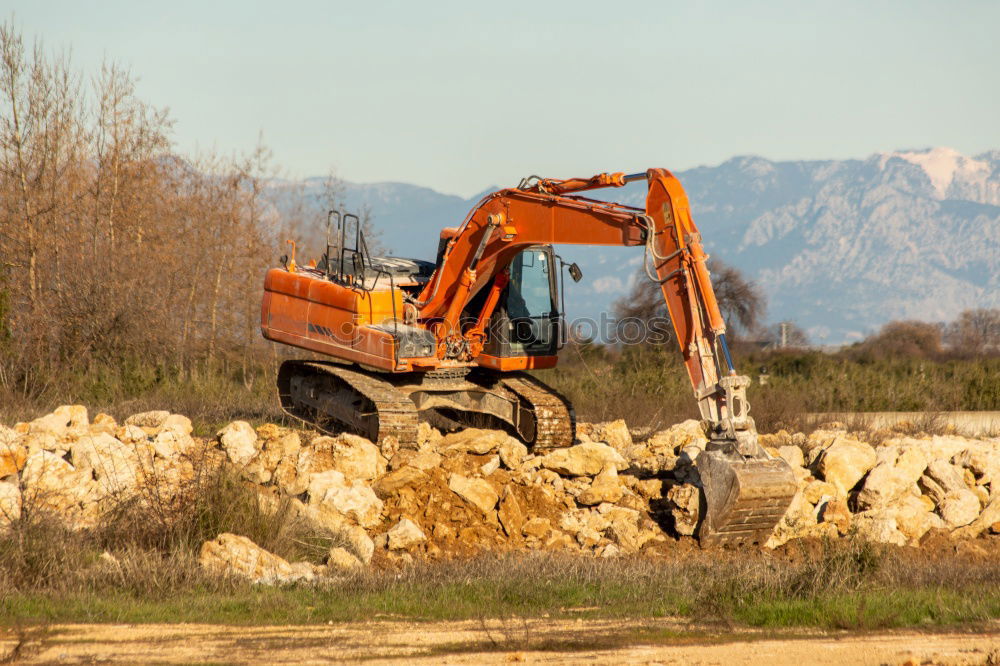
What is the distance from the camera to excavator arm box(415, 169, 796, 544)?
10258 millimetres

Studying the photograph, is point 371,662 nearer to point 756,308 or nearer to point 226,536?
point 226,536

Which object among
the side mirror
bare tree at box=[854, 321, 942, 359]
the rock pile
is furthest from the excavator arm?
bare tree at box=[854, 321, 942, 359]

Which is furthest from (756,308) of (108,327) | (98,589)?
(98,589)

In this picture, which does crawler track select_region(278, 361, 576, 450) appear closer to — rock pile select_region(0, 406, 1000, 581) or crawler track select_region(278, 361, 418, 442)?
crawler track select_region(278, 361, 418, 442)

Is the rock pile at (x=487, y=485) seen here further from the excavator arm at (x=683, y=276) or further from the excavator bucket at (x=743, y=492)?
the excavator arm at (x=683, y=276)

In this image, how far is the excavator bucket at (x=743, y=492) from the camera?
33.3ft

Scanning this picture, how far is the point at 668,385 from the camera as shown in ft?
67.8

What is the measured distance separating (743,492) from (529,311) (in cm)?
511

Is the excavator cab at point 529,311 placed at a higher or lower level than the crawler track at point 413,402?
higher

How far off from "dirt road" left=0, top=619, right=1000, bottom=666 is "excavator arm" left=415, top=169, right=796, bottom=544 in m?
2.88

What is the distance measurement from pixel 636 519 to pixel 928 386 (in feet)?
45.1

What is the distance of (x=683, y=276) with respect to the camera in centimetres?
1091

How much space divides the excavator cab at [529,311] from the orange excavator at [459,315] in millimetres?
15

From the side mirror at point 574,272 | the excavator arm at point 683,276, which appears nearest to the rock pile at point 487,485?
the excavator arm at point 683,276
